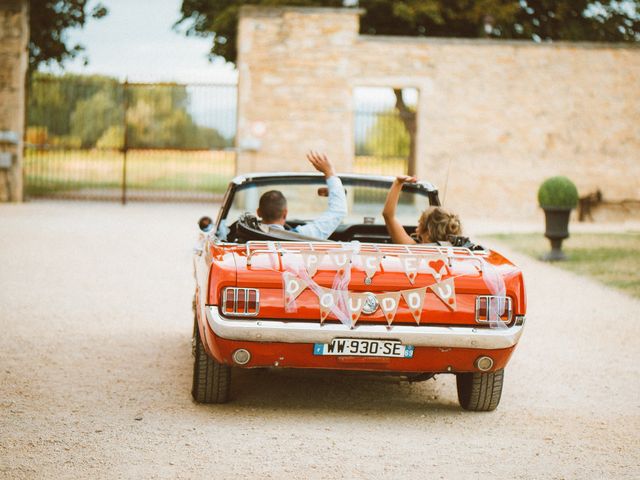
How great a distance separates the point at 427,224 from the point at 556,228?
8.62 meters

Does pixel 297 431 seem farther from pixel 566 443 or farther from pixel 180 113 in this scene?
pixel 180 113

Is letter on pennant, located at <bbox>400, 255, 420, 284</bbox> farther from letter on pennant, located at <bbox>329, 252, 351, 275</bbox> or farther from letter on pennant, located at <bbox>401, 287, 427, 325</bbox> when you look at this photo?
letter on pennant, located at <bbox>329, 252, 351, 275</bbox>

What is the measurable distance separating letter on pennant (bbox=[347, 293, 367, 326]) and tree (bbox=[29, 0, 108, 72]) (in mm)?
20141

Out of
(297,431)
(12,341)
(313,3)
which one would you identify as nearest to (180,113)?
(313,3)

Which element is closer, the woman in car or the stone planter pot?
the woman in car

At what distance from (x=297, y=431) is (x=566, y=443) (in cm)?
135

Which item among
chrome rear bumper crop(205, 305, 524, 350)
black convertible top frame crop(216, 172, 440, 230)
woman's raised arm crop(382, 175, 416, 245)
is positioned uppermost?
black convertible top frame crop(216, 172, 440, 230)

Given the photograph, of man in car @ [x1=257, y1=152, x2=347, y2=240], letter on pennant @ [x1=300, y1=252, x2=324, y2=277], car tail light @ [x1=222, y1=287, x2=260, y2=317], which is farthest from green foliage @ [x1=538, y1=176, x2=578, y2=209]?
car tail light @ [x1=222, y1=287, x2=260, y2=317]

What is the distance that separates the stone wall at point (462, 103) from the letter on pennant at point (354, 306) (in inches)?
662

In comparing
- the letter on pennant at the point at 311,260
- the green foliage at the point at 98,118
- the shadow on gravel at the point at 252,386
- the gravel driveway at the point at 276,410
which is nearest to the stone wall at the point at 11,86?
the gravel driveway at the point at 276,410

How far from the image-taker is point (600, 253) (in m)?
15.0

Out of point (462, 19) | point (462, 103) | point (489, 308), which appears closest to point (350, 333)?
point (489, 308)

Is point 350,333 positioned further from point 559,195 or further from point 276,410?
point 559,195

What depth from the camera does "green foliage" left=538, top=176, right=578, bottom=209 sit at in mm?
13828
